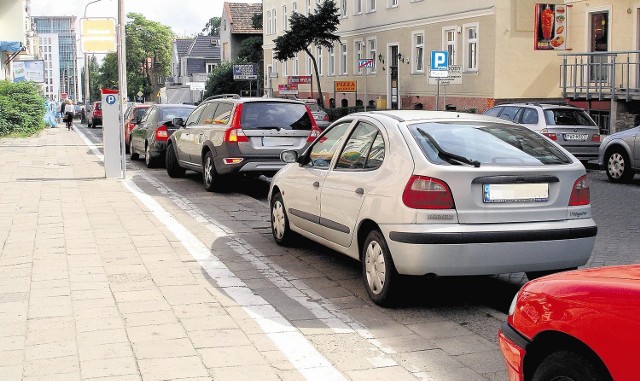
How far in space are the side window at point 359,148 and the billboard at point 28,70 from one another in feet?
A: 177

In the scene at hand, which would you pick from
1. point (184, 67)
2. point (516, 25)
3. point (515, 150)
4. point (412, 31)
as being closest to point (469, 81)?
point (516, 25)

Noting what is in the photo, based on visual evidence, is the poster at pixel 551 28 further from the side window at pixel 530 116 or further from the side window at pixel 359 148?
the side window at pixel 359 148

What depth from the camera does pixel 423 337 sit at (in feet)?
20.0

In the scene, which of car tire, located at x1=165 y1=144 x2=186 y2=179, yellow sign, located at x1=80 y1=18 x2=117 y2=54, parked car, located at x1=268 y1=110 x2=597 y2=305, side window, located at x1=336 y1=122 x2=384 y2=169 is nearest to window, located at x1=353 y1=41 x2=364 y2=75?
yellow sign, located at x1=80 y1=18 x2=117 y2=54

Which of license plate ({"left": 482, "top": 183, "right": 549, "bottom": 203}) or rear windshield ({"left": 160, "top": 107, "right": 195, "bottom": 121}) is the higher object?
rear windshield ({"left": 160, "top": 107, "right": 195, "bottom": 121})

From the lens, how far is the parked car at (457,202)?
6441 millimetres

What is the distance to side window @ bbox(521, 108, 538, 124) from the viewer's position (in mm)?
20125

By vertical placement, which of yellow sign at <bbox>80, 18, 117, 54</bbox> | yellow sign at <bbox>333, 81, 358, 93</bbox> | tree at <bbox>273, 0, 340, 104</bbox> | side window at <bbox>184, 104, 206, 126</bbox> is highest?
tree at <bbox>273, 0, 340, 104</bbox>

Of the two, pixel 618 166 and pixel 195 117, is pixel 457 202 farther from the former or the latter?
pixel 618 166

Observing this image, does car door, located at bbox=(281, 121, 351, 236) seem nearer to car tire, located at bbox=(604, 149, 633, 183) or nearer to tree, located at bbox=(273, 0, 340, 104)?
car tire, located at bbox=(604, 149, 633, 183)

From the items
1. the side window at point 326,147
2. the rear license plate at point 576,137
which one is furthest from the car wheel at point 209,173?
the rear license plate at point 576,137

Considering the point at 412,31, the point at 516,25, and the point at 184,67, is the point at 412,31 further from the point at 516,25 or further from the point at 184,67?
the point at 184,67

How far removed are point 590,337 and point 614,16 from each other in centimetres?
2758

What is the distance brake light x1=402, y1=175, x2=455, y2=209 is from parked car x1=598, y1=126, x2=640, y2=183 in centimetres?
1193
